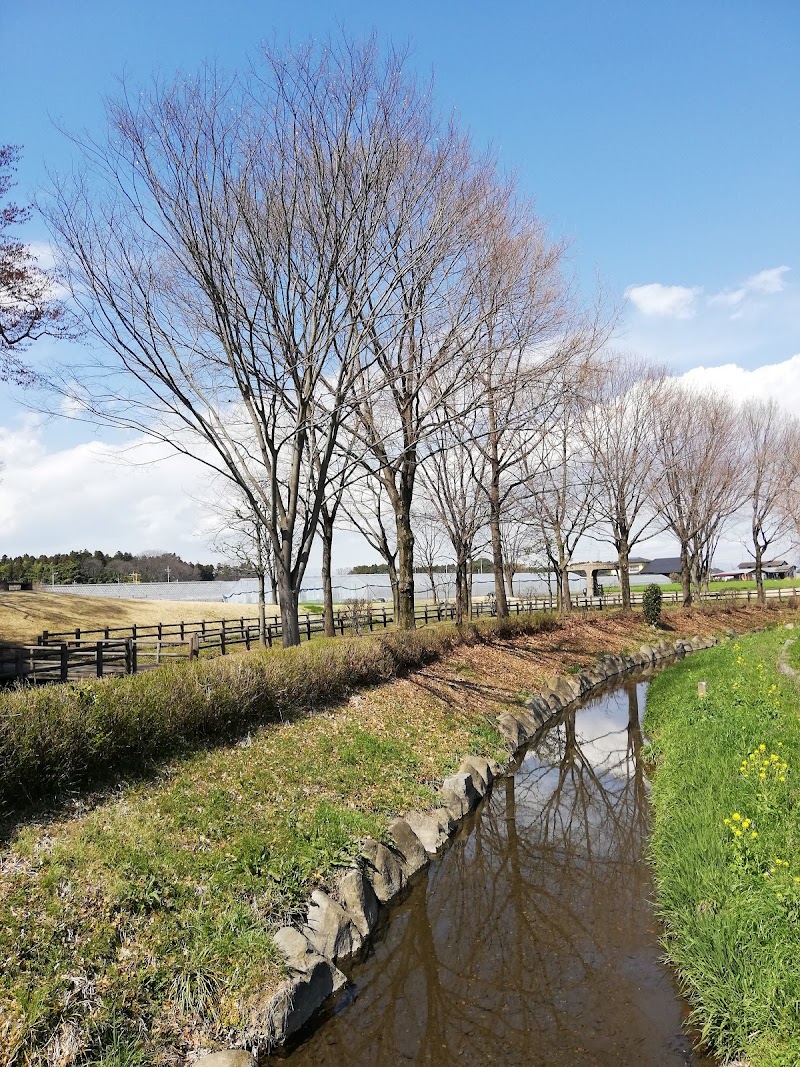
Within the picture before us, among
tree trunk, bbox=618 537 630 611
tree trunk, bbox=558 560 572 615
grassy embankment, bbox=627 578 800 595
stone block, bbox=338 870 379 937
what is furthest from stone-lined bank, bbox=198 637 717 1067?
grassy embankment, bbox=627 578 800 595

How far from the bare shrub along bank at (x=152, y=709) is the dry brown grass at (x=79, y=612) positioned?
21.8 m

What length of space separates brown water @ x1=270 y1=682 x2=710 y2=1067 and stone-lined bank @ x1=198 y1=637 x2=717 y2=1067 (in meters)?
0.18

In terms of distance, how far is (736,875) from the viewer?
5918mm

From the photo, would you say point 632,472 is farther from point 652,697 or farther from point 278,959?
point 278,959

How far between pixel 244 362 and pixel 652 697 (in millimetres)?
12509

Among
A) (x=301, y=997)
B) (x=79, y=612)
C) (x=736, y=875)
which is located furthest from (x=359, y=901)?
(x=79, y=612)

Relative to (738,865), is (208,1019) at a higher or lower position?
lower

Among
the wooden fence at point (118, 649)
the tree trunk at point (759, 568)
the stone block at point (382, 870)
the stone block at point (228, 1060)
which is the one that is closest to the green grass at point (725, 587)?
the tree trunk at point (759, 568)

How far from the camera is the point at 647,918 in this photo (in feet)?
23.6

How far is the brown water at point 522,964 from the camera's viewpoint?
5.32 metres

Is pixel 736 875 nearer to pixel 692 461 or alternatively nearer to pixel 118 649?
pixel 118 649

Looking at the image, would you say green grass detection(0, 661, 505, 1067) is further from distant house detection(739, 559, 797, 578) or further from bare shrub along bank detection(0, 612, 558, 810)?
distant house detection(739, 559, 797, 578)

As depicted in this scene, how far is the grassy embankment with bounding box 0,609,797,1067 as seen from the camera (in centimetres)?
502

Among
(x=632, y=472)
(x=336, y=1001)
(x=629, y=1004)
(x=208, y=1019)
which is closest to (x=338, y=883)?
(x=336, y=1001)
